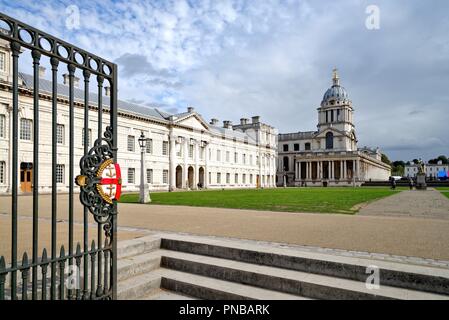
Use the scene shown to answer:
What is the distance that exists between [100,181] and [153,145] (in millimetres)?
42536

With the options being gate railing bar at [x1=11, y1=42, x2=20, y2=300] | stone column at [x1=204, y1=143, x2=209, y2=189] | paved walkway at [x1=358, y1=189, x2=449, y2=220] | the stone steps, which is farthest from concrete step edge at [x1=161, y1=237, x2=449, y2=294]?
stone column at [x1=204, y1=143, x2=209, y2=189]

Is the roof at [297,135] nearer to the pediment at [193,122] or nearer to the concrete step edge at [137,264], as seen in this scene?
the pediment at [193,122]

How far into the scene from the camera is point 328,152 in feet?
284

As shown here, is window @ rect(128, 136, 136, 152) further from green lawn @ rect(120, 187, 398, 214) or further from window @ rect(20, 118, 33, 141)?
Result: green lawn @ rect(120, 187, 398, 214)

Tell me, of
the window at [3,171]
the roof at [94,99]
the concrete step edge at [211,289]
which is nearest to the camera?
the concrete step edge at [211,289]

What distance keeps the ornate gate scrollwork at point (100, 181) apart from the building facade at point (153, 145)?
12007 mm

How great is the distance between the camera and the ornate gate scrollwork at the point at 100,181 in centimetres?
355

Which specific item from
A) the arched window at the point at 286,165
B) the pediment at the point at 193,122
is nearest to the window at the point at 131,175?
the pediment at the point at 193,122

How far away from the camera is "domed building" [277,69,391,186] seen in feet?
267

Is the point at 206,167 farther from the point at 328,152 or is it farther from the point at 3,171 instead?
the point at 328,152

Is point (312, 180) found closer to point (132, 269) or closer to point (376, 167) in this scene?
point (376, 167)

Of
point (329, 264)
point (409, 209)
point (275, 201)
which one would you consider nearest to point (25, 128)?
point (275, 201)

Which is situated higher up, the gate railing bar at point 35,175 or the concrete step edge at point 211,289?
the gate railing bar at point 35,175
